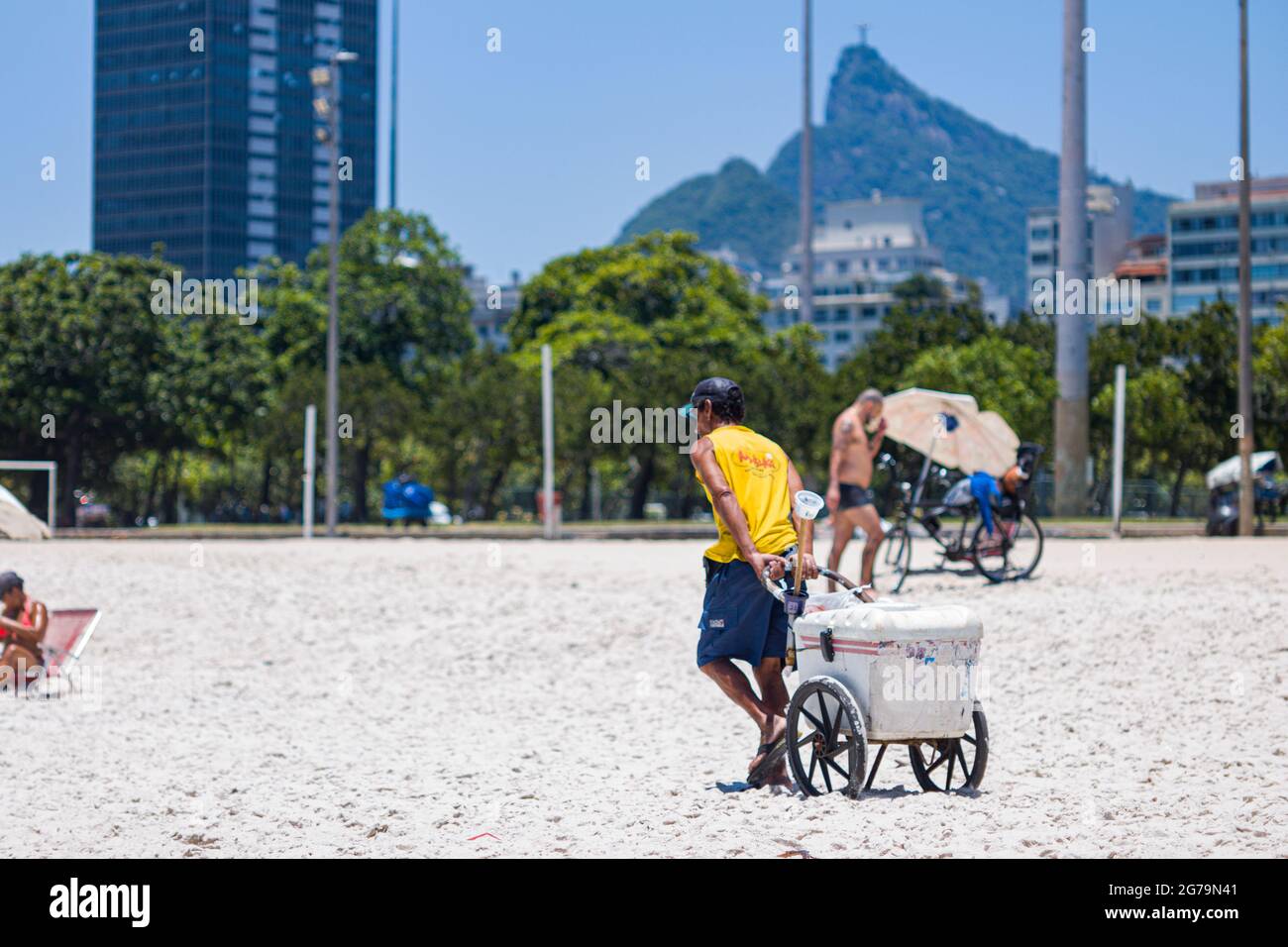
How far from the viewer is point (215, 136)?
150 metres

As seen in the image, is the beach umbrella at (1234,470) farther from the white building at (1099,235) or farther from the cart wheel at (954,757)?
the white building at (1099,235)

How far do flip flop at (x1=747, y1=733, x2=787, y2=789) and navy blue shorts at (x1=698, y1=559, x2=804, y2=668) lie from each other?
40 cm

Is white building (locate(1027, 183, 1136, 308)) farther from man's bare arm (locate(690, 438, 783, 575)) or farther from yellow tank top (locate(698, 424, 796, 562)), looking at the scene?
man's bare arm (locate(690, 438, 783, 575))

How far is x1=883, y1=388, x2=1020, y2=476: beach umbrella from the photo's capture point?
16906 millimetres

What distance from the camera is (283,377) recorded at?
202 feet

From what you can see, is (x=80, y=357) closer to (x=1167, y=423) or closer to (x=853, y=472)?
(x=1167, y=423)

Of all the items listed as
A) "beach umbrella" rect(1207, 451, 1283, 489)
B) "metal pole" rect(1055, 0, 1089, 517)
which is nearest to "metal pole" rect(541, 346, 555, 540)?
"beach umbrella" rect(1207, 451, 1283, 489)

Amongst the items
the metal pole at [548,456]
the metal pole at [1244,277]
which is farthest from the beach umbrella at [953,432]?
the metal pole at [1244,277]

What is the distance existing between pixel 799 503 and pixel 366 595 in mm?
11632

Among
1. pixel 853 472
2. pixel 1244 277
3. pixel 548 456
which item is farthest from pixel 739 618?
pixel 1244 277

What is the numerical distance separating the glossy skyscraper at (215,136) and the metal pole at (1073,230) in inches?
4490

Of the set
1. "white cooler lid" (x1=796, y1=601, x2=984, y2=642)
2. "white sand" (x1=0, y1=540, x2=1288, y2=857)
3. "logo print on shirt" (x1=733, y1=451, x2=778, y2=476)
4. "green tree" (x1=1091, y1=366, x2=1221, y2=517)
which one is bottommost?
"white sand" (x1=0, y1=540, x2=1288, y2=857)

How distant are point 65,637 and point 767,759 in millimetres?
7524

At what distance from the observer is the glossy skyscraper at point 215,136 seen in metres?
146
